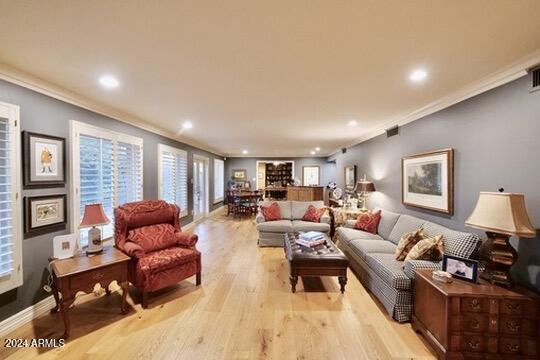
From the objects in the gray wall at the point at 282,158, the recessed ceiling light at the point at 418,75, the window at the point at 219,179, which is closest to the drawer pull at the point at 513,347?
the recessed ceiling light at the point at 418,75

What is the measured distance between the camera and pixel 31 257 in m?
2.45

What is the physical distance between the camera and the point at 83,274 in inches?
87.9

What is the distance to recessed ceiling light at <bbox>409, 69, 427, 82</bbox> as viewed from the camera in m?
2.29

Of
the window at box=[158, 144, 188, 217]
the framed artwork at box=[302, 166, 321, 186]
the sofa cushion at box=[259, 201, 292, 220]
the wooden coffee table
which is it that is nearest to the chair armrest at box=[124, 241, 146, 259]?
the wooden coffee table

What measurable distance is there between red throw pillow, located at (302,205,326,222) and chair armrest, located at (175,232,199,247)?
111 inches

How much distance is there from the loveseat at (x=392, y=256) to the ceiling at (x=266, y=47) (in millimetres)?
1748

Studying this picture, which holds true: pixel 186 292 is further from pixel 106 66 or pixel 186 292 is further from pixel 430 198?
pixel 430 198

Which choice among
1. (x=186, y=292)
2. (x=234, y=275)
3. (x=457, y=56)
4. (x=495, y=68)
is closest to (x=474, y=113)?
(x=495, y=68)

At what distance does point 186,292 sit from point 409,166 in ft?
12.8

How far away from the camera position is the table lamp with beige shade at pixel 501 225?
186 cm

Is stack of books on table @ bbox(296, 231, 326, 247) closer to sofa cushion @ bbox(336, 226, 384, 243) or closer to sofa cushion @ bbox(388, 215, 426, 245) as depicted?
sofa cushion @ bbox(336, 226, 384, 243)

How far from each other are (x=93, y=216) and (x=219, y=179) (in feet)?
24.7

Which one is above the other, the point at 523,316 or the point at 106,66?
the point at 106,66

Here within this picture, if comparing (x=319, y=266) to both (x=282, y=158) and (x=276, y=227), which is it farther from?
(x=282, y=158)
